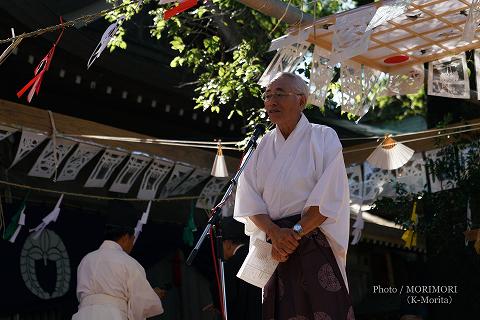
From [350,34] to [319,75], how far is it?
565 mm

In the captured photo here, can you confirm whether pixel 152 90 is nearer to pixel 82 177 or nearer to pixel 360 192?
pixel 82 177

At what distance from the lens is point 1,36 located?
6.38 meters

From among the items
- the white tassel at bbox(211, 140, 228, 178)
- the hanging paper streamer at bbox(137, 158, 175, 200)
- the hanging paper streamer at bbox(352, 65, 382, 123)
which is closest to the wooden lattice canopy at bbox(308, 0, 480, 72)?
the hanging paper streamer at bbox(352, 65, 382, 123)

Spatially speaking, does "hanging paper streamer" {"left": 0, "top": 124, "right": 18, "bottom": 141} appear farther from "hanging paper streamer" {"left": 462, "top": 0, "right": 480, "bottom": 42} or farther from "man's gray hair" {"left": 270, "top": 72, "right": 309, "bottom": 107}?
"hanging paper streamer" {"left": 462, "top": 0, "right": 480, "bottom": 42}

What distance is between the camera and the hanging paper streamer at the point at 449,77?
544cm

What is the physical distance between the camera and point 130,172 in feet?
23.8

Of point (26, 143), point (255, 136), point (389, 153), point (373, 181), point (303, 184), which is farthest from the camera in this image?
point (373, 181)

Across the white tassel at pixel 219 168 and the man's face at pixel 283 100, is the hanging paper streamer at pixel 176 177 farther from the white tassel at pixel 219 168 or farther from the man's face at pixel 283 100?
the man's face at pixel 283 100

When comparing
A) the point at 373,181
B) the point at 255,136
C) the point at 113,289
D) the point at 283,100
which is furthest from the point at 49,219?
the point at 283,100

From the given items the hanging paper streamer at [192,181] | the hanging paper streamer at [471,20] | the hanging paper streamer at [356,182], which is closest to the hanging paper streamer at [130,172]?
the hanging paper streamer at [192,181]

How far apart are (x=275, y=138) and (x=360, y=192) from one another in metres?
4.15

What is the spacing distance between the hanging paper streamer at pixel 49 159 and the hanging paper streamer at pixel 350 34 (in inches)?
112

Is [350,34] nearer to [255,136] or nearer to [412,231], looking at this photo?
[255,136]

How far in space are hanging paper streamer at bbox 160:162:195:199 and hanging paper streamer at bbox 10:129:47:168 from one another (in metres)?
1.55
